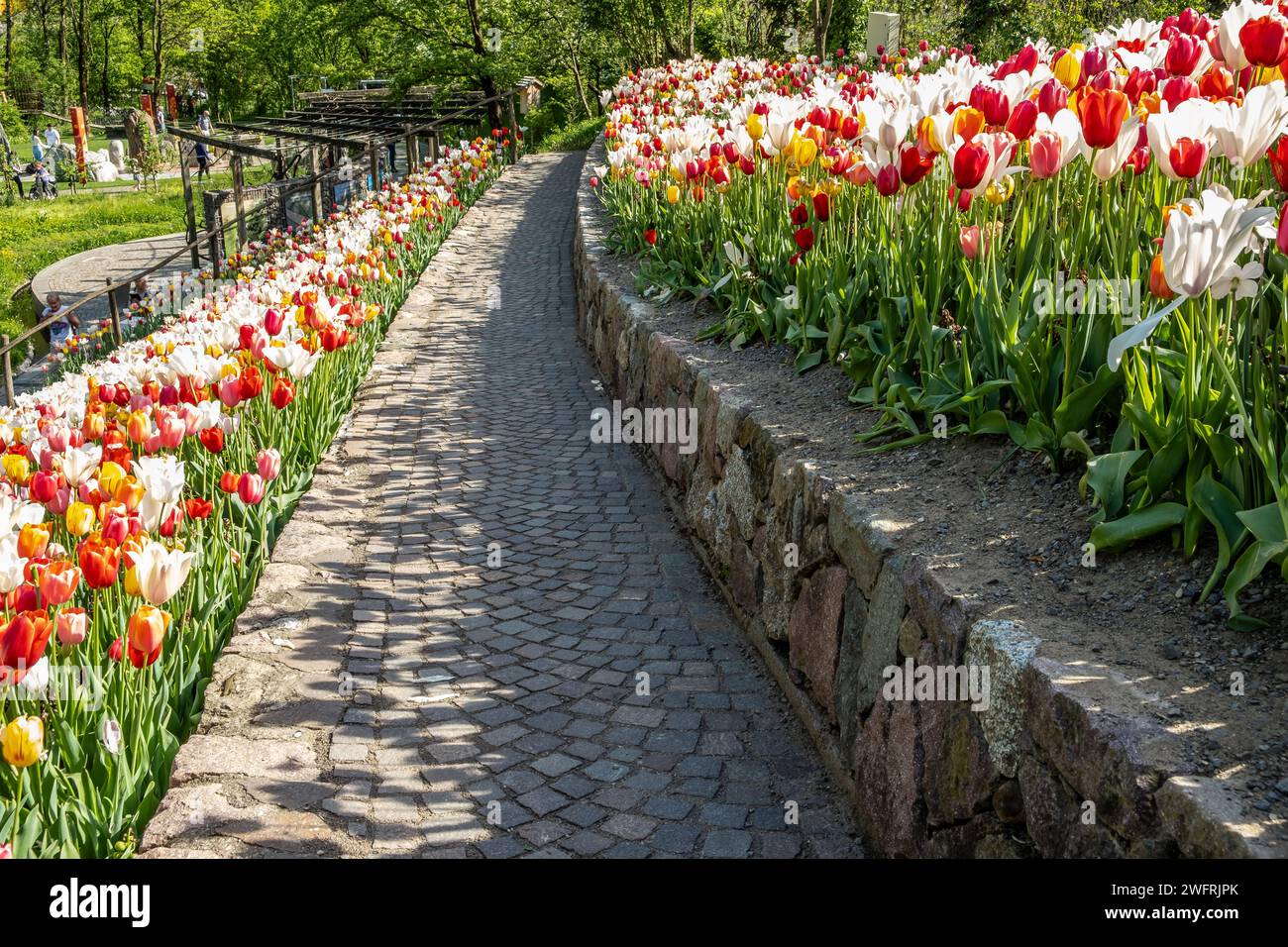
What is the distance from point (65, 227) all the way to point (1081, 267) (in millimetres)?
36359

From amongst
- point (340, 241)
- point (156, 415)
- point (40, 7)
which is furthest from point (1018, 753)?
point (40, 7)

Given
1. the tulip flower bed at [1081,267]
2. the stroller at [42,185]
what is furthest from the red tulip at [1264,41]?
the stroller at [42,185]

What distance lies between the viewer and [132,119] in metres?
42.5

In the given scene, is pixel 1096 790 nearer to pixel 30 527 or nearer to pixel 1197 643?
pixel 1197 643

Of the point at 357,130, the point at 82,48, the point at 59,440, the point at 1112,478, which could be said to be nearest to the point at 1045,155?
the point at 1112,478

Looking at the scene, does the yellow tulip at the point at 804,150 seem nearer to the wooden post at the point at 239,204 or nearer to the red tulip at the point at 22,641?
the red tulip at the point at 22,641

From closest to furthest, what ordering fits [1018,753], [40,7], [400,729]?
[1018,753] → [400,729] → [40,7]

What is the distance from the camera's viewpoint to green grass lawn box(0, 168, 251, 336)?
90.6 ft

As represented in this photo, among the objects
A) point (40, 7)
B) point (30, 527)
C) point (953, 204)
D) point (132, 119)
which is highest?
point (40, 7)

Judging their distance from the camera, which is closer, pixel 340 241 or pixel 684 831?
pixel 684 831

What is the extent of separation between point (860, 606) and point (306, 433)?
11.4 feet

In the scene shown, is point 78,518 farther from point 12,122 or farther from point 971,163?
point 12,122

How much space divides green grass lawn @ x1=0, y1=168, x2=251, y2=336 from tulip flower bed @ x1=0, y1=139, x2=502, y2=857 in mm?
22298

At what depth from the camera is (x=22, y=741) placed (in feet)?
7.57
